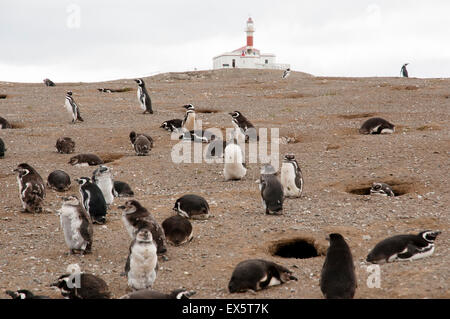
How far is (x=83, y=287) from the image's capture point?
6.80 metres

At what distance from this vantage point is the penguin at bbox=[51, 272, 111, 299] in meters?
6.77

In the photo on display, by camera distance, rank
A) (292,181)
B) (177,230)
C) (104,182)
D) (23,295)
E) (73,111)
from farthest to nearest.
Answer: (73,111) < (292,181) < (104,182) < (177,230) < (23,295)

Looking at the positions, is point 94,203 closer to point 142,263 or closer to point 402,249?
point 142,263

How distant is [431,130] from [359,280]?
36.2ft

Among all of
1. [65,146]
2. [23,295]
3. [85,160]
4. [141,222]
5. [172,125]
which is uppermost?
[172,125]

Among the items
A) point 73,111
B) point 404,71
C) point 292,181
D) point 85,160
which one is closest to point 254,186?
point 292,181

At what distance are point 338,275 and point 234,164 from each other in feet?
22.3

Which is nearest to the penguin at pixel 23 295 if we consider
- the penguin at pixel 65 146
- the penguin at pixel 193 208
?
the penguin at pixel 193 208

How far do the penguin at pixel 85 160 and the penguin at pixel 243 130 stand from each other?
4.13m

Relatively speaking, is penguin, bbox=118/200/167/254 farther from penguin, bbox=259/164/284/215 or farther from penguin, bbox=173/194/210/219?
penguin, bbox=259/164/284/215

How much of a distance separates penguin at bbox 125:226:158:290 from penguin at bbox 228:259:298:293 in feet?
3.16

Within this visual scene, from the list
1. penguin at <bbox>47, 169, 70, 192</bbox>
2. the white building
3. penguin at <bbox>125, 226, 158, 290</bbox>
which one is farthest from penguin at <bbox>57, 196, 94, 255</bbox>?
the white building

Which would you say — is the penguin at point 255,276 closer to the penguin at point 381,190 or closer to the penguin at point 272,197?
the penguin at point 272,197
